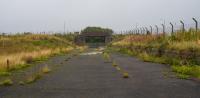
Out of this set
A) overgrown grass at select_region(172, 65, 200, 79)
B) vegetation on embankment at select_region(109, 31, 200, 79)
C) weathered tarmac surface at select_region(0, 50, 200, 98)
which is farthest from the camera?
vegetation on embankment at select_region(109, 31, 200, 79)

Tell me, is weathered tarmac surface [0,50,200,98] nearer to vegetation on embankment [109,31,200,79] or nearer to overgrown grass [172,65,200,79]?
overgrown grass [172,65,200,79]

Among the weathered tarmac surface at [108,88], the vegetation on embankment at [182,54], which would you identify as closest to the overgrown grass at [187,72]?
the vegetation on embankment at [182,54]

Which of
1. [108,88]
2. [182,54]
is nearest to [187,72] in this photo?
[108,88]

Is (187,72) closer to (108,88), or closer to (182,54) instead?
(108,88)

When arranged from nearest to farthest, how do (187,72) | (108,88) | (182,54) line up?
(108,88) < (187,72) < (182,54)

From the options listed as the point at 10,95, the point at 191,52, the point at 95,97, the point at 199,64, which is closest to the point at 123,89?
the point at 95,97

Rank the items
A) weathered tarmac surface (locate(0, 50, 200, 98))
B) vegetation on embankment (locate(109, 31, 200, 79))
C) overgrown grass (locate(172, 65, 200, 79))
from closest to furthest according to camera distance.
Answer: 1. weathered tarmac surface (locate(0, 50, 200, 98))
2. overgrown grass (locate(172, 65, 200, 79))
3. vegetation on embankment (locate(109, 31, 200, 79))

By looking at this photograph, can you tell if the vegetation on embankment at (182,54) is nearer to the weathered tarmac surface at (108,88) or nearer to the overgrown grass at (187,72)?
the overgrown grass at (187,72)

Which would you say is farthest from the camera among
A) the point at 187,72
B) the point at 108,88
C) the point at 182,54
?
the point at 182,54

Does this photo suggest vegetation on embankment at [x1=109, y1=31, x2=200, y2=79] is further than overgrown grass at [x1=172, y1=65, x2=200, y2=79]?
Yes

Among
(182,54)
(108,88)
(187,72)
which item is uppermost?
(182,54)

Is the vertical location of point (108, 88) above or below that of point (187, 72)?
below

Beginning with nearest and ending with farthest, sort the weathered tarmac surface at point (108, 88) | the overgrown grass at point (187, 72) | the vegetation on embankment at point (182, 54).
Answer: the weathered tarmac surface at point (108, 88)
the overgrown grass at point (187, 72)
the vegetation on embankment at point (182, 54)

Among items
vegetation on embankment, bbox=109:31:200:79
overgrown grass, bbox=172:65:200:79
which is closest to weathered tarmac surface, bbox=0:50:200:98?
overgrown grass, bbox=172:65:200:79
